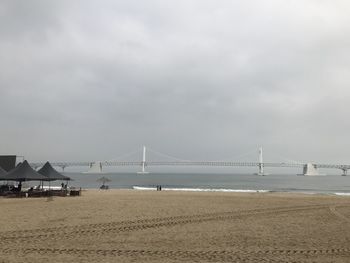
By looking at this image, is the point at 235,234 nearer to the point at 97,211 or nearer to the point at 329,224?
the point at 329,224

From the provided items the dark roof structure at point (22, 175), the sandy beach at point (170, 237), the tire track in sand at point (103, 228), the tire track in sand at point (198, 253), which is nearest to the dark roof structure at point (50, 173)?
the dark roof structure at point (22, 175)

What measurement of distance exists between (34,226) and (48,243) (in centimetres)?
291

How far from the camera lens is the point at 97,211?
54.2ft

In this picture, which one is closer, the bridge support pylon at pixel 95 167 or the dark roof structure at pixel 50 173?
the dark roof structure at pixel 50 173

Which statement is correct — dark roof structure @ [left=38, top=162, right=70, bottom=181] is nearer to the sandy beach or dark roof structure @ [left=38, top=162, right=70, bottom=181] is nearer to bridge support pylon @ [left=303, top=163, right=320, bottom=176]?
the sandy beach

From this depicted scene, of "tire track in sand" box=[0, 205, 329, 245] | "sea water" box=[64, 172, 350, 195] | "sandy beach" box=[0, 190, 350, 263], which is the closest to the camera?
"sandy beach" box=[0, 190, 350, 263]

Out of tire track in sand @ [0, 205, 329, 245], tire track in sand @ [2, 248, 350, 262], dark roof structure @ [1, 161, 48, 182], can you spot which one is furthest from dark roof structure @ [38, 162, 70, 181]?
tire track in sand @ [2, 248, 350, 262]

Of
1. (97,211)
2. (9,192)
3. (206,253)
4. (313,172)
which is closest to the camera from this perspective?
(206,253)

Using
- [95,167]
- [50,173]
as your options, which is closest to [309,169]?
[95,167]

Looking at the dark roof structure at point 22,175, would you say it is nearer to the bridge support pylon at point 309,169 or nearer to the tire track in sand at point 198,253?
the tire track in sand at point 198,253

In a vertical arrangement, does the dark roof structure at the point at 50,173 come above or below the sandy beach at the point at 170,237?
above

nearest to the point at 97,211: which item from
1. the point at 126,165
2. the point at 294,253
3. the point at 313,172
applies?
the point at 294,253

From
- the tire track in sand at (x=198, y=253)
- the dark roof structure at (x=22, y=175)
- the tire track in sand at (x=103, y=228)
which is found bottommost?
the tire track in sand at (x=198, y=253)

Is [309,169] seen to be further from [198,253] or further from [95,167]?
[198,253]
